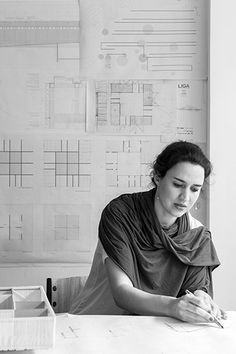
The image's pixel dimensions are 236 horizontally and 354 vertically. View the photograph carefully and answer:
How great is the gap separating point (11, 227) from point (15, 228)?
22 millimetres

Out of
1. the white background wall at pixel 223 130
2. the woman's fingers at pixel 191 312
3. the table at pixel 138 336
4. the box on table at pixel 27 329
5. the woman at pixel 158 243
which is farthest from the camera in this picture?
the white background wall at pixel 223 130

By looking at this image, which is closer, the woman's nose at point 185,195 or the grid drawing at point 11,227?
the woman's nose at point 185,195

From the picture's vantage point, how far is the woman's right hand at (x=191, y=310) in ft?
6.48

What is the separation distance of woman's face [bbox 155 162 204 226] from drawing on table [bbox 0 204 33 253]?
1095 millimetres

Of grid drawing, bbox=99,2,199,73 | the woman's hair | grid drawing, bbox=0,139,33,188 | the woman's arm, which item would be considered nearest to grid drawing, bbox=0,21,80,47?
grid drawing, bbox=99,2,199,73

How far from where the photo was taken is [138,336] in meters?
1.84

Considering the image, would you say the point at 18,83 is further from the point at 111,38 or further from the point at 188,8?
the point at 188,8

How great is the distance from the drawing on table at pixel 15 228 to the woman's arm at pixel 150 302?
1.06 meters

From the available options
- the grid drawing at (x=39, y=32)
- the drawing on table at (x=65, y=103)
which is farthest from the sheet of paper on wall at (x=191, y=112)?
the grid drawing at (x=39, y=32)

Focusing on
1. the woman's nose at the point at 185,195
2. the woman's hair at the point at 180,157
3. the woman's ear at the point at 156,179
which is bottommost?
the woman's nose at the point at 185,195

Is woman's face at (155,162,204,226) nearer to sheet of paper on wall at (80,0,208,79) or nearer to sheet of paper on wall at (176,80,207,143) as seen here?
sheet of paper on wall at (176,80,207,143)

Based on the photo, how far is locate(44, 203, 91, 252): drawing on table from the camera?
3.34m

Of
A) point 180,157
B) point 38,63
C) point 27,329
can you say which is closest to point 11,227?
point 38,63

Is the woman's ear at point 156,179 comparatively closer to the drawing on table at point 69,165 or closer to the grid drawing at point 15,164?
the drawing on table at point 69,165
